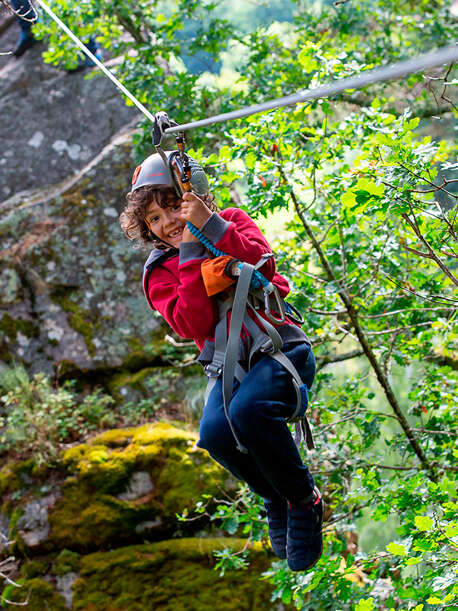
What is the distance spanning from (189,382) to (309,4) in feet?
12.9

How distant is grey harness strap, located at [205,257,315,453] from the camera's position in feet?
6.25

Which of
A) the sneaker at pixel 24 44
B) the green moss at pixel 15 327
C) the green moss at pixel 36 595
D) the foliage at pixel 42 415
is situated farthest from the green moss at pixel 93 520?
the sneaker at pixel 24 44

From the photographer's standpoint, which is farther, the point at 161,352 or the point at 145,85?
the point at 161,352

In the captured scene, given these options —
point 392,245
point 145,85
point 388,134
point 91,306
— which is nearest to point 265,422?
point 388,134

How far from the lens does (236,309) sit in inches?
75.5

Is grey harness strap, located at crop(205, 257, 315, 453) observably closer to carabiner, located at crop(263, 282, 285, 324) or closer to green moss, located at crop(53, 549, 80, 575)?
carabiner, located at crop(263, 282, 285, 324)

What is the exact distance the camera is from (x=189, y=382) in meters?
5.61

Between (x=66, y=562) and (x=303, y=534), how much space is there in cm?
289

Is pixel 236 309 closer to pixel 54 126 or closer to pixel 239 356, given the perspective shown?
pixel 239 356

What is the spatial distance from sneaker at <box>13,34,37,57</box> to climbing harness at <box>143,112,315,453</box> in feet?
21.9

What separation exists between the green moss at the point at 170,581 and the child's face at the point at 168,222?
9.53 ft

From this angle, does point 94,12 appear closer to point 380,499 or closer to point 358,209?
point 358,209

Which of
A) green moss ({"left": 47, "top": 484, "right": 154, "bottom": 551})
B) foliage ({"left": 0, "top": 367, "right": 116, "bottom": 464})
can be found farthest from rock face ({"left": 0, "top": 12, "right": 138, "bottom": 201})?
green moss ({"left": 47, "top": 484, "right": 154, "bottom": 551})

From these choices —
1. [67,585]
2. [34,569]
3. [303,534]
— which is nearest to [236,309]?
[303,534]
